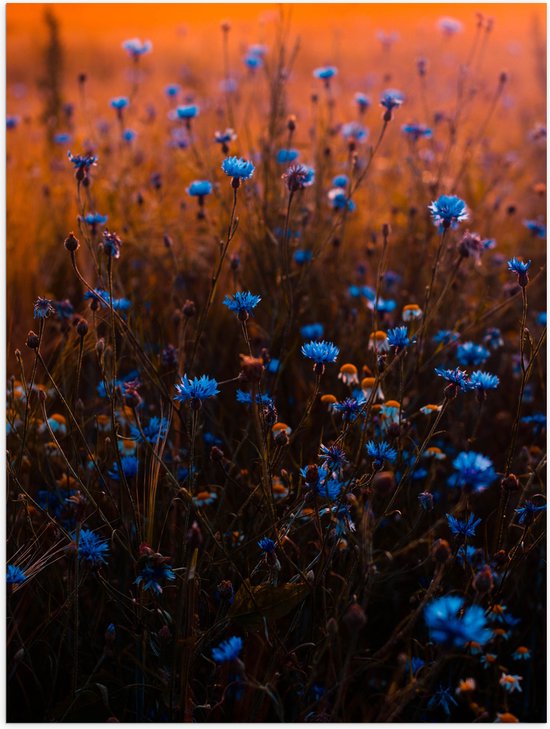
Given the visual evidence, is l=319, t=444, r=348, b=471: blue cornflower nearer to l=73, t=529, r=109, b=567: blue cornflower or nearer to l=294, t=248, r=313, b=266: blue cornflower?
l=73, t=529, r=109, b=567: blue cornflower

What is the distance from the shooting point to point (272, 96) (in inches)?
91.1

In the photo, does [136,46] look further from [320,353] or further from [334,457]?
[334,457]

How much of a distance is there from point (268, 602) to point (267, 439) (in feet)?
0.86

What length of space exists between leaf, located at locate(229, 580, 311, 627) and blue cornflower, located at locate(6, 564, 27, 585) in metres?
0.34

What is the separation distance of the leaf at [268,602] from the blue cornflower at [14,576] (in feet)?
1.10

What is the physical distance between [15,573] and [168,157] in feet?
9.09

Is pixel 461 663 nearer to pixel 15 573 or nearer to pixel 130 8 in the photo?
pixel 15 573

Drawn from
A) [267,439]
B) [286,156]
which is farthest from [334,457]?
[286,156]

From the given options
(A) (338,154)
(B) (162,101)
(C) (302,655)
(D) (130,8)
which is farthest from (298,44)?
(B) (162,101)

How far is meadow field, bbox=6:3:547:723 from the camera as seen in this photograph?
122cm

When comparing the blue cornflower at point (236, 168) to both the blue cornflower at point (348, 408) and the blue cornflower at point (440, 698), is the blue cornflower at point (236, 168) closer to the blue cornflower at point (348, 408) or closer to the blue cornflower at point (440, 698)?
the blue cornflower at point (348, 408)

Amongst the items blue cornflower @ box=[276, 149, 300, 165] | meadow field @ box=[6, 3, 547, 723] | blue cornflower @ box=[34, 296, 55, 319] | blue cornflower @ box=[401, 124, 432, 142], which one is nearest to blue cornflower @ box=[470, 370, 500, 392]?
meadow field @ box=[6, 3, 547, 723]

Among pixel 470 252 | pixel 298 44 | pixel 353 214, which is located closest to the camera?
pixel 470 252

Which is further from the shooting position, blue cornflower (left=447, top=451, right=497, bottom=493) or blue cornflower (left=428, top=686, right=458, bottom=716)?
blue cornflower (left=428, top=686, right=458, bottom=716)
